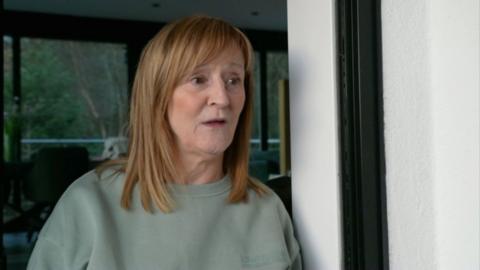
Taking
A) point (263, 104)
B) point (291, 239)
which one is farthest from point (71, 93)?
point (291, 239)

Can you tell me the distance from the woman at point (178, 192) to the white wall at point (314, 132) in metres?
0.07

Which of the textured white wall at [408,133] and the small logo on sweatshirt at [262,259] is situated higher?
the textured white wall at [408,133]

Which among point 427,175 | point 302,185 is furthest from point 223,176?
point 427,175

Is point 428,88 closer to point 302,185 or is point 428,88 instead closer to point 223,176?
point 302,185

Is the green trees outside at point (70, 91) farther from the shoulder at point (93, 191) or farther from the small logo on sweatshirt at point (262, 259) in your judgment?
the small logo on sweatshirt at point (262, 259)

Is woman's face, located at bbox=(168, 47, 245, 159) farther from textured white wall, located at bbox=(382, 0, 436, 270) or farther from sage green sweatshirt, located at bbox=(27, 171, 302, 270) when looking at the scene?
textured white wall, located at bbox=(382, 0, 436, 270)

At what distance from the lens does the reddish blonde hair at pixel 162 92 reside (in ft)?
3.03

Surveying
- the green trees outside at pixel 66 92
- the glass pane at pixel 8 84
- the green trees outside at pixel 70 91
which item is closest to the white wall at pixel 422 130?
the green trees outside at pixel 66 92

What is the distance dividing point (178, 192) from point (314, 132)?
30cm

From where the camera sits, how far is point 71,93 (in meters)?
5.61

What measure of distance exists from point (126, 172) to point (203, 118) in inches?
8.3

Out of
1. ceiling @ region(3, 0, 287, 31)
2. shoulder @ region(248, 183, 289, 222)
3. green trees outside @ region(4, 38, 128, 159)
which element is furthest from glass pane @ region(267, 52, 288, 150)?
shoulder @ region(248, 183, 289, 222)

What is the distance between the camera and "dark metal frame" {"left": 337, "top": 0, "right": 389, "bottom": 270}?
808 millimetres

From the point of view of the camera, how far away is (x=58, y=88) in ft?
18.1
